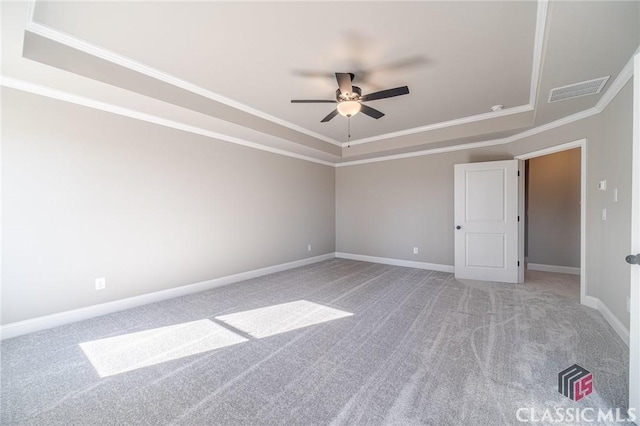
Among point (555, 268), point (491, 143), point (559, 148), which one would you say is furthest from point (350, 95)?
point (555, 268)

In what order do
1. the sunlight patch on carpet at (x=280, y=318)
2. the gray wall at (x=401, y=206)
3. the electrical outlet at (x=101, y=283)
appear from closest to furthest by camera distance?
1. the sunlight patch on carpet at (x=280, y=318)
2. the electrical outlet at (x=101, y=283)
3. the gray wall at (x=401, y=206)

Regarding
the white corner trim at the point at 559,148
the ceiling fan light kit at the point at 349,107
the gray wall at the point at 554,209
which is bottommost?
the gray wall at the point at 554,209

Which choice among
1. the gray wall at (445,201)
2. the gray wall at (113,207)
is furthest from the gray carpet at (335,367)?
the gray wall at (445,201)

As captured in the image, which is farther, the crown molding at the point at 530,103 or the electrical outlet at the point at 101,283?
the electrical outlet at the point at 101,283

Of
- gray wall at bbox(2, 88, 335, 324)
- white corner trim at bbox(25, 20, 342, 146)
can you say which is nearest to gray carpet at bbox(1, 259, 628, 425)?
gray wall at bbox(2, 88, 335, 324)

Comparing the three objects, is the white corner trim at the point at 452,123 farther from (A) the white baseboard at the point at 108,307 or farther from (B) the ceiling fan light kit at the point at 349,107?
(A) the white baseboard at the point at 108,307

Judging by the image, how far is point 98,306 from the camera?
3.13m

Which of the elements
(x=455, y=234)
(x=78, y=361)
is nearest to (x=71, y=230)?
(x=78, y=361)

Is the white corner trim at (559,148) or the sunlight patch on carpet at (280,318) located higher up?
the white corner trim at (559,148)

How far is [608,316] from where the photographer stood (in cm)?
287

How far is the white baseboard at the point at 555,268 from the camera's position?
4.94 meters

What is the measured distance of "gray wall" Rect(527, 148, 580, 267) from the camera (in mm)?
4965
